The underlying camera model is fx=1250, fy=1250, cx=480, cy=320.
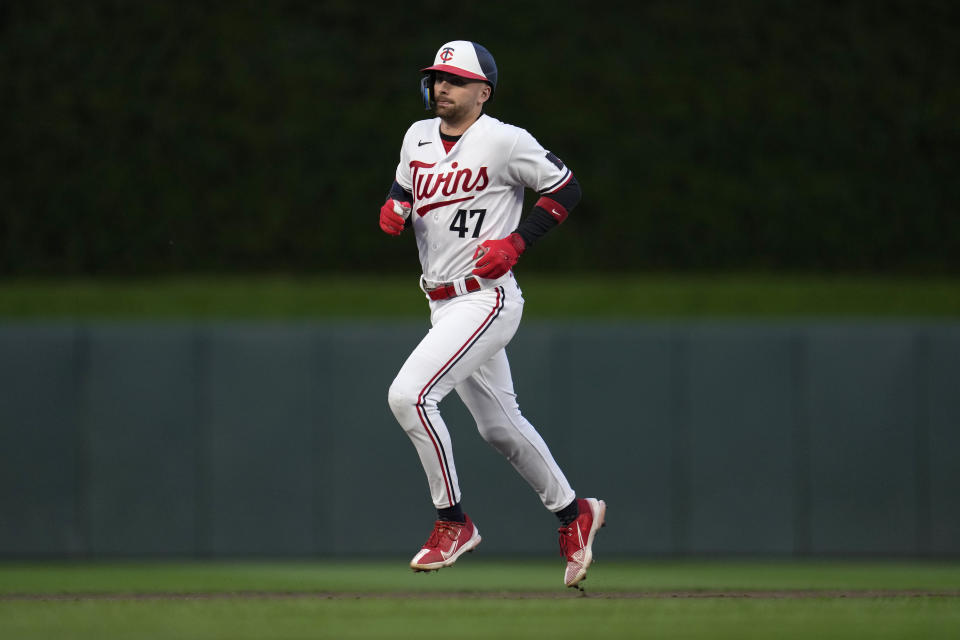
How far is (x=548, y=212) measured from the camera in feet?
15.8

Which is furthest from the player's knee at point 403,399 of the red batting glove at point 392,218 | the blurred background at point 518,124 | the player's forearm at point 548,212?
the blurred background at point 518,124

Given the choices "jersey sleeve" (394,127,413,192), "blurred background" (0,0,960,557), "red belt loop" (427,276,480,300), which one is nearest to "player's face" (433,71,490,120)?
"jersey sleeve" (394,127,413,192)

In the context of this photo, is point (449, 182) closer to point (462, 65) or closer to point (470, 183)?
point (470, 183)

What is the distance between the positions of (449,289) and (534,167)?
0.57 m

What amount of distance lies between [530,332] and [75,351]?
306cm

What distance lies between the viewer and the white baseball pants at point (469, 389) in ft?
15.1

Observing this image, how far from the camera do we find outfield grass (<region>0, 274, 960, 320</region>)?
10.6 m

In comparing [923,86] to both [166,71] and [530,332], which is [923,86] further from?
[166,71]

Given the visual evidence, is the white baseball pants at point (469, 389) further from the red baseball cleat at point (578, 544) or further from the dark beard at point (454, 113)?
the dark beard at point (454, 113)

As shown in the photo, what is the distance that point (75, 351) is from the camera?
8383 millimetres

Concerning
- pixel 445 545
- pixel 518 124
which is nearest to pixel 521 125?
pixel 518 124

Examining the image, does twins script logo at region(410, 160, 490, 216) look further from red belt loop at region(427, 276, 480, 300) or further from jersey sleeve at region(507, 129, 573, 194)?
red belt loop at region(427, 276, 480, 300)

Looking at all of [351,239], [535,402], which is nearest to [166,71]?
[351,239]

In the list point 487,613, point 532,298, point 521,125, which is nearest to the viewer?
point 487,613
